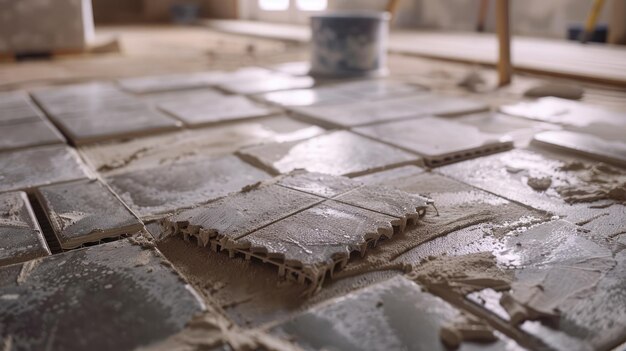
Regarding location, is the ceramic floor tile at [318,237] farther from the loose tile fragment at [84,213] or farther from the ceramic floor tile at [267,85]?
the ceramic floor tile at [267,85]

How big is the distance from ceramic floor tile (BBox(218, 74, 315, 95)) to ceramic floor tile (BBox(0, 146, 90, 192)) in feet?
3.96

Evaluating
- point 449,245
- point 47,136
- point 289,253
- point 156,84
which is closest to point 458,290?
point 449,245

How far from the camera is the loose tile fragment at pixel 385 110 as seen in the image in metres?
2.23

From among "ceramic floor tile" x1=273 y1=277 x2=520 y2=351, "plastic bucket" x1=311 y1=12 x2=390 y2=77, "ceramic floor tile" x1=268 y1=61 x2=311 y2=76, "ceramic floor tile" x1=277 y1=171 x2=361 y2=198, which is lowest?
"ceramic floor tile" x1=273 y1=277 x2=520 y2=351

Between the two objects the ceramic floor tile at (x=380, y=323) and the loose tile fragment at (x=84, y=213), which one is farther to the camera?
the loose tile fragment at (x=84, y=213)

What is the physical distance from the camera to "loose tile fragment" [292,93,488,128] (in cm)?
223

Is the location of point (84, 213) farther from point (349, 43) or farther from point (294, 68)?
point (294, 68)

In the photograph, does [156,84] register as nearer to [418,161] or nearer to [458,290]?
[418,161]

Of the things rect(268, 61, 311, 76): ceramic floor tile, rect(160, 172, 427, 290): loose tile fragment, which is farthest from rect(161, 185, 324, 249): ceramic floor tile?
rect(268, 61, 311, 76): ceramic floor tile

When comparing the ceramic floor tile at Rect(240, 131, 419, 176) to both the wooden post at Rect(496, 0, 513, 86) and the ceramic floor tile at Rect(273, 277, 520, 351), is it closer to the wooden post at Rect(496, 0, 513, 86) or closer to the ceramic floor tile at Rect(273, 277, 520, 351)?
the ceramic floor tile at Rect(273, 277, 520, 351)

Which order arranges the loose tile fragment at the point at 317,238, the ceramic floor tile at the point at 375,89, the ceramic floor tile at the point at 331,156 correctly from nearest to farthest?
1. the loose tile fragment at the point at 317,238
2. the ceramic floor tile at the point at 331,156
3. the ceramic floor tile at the point at 375,89

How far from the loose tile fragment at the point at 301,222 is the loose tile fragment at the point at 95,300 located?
0.47 feet

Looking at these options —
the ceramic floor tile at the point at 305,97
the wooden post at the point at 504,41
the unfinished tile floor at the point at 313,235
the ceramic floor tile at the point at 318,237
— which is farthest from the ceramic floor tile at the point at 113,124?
the wooden post at the point at 504,41

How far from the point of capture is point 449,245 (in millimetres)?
1168
